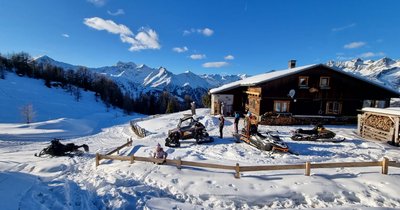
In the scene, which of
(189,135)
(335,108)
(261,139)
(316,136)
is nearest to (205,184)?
(261,139)

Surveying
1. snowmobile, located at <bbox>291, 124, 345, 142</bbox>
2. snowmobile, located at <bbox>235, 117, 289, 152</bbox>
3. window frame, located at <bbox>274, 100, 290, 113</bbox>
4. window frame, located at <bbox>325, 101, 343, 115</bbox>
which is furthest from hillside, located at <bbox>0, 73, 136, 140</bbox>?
window frame, located at <bbox>325, 101, 343, 115</bbox>

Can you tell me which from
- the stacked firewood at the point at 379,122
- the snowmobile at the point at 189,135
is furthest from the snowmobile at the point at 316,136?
the snowmobile at the point at 189,135

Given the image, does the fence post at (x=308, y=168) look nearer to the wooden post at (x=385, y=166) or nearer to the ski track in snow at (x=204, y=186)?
the ski track in snow at (x=204, y=186)

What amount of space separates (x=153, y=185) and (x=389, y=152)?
1391 cm

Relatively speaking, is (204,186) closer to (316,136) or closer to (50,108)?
(316,136)

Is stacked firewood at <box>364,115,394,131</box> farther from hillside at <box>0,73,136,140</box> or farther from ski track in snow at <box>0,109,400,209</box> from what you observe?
hillside at <box>0,73,136,140</box>

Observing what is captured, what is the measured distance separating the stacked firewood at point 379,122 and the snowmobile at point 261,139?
27.8 feet

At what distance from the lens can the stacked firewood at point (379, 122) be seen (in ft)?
52.0

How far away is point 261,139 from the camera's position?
13.8 meters

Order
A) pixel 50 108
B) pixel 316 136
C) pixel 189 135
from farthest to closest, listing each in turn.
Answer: pixel 50 108
pixel 189 135
pixel 316 136

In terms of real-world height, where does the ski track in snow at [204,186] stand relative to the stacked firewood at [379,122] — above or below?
below

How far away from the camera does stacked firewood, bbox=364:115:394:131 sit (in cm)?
1585

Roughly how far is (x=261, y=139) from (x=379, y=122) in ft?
32.0

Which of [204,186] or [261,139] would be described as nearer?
[204,186]
